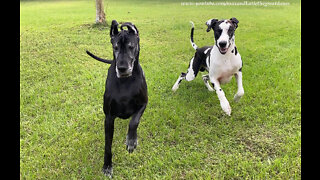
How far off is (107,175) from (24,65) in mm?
5559

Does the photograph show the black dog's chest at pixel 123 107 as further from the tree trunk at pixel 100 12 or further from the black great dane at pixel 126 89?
the tree trunk at pixel 100 12

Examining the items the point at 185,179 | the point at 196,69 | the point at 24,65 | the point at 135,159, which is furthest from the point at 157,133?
the point at 24,65

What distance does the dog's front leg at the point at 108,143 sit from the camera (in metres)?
3.18

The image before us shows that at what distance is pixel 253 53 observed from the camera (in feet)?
27.7

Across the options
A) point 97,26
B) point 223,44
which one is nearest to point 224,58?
point 223,44

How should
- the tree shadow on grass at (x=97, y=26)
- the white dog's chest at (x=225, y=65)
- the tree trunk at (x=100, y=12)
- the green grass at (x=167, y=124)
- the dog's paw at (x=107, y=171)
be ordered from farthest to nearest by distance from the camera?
the tree trunk at (x=100, y=12) < the tree shadow on grass at (x=97, y=26) < the white dog's chest at (x=225, y=65) < the green grass at (x=167, y=124) < the dog's paw at (x=107, y=171)

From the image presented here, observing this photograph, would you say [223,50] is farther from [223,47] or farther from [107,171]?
[107,171]

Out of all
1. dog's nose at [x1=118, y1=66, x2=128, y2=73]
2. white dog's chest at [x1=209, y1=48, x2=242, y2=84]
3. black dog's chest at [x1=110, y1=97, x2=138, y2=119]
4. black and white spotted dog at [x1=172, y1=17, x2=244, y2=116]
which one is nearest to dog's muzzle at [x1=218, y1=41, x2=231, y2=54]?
black and white spotted dog at [x1=172, y1=17, x2=244, y2=116]

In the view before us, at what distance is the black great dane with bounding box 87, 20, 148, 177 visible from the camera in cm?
279

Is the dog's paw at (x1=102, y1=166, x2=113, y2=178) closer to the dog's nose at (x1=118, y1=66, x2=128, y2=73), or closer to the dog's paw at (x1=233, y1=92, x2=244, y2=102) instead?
the dog's nose at (x1=118, y1=66, x2=128, y2=73)

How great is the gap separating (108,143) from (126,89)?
719mm

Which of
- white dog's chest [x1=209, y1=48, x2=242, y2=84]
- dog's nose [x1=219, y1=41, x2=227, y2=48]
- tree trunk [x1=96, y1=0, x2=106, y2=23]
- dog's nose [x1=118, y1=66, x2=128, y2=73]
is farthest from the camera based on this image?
tree trunk [x1=96, y1=0, x2=106, y2=23]

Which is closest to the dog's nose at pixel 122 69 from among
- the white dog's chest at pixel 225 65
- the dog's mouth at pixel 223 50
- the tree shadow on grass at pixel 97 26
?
the dog's mouth at pixel 223 50

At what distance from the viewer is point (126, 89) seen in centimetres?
309
